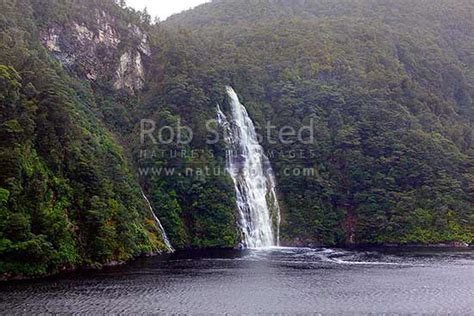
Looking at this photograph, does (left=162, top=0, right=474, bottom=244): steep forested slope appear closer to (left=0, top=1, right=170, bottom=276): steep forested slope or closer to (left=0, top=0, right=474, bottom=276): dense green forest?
(left=0, top=0, right=474, bottom=276): dense green forest

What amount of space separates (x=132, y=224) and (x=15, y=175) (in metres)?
15.1

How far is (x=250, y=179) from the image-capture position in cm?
7212

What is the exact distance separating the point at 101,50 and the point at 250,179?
88.3 feet

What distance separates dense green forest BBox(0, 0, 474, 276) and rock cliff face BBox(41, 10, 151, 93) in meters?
0.18

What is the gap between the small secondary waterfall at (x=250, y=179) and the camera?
67.6 metres

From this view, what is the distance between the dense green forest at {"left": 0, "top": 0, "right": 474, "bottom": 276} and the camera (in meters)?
43.3

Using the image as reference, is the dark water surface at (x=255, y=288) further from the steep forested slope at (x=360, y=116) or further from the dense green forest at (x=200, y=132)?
the steep forested slope at (x=360, y=116)

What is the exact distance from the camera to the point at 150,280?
38219 millimetres

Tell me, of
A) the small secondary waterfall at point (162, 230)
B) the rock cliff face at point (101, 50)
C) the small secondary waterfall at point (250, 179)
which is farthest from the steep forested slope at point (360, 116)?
the small secondary waterfall at point (162, 230)

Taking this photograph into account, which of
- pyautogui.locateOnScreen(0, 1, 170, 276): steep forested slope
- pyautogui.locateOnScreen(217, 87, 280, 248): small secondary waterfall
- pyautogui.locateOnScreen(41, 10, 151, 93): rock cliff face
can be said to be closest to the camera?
pyautogui.locateOnScreen(0, 1, 170, 276): steep forested slope

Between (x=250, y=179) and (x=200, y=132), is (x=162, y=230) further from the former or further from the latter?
(x=200, y=132)

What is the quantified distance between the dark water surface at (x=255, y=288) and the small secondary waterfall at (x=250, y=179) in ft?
54.1

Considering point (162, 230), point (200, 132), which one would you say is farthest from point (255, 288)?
point (200, 132)

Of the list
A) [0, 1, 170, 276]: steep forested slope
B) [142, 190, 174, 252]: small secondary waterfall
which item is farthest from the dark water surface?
[142, 190, 174, 252]: small secondary waterfall
